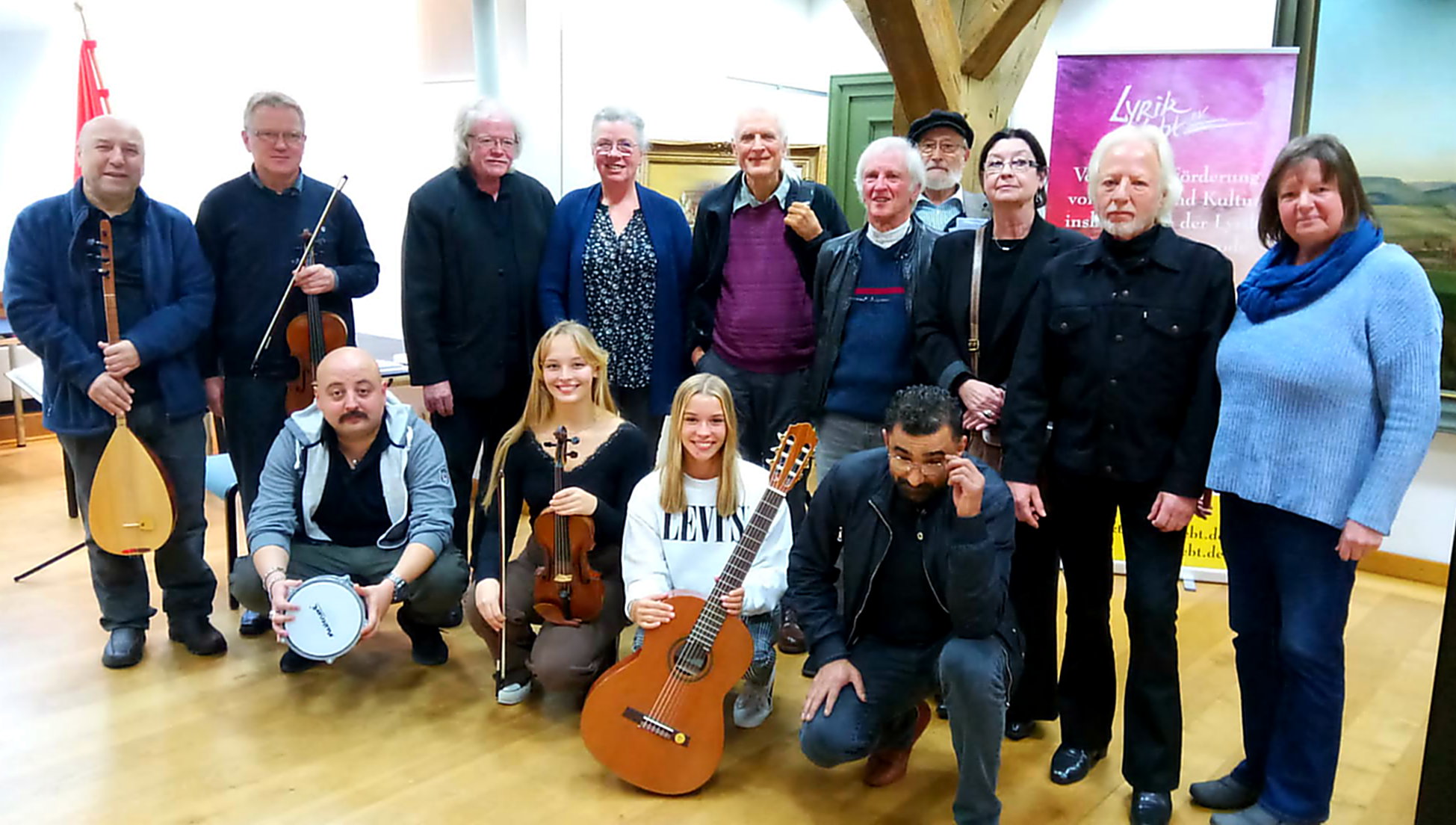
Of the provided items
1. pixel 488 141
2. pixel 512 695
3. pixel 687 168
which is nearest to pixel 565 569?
pixel 512 695

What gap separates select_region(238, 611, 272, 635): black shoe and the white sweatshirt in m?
1.33

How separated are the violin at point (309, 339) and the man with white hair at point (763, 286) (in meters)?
1.06

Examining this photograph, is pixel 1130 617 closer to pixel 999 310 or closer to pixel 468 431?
pixel 999 310

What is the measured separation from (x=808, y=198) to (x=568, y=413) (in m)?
0.87

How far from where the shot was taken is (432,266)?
2.89 metres

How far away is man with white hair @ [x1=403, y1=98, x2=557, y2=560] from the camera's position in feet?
9.46

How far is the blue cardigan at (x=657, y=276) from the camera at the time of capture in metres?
2.94

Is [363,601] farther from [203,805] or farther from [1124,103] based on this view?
[1124,103]

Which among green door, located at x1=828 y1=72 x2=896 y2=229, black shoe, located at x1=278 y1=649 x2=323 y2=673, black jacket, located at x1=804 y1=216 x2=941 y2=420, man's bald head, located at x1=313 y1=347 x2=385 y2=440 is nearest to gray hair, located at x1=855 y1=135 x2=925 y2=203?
black jacket, located at x1=804 y1=216 x2=941 y2=420

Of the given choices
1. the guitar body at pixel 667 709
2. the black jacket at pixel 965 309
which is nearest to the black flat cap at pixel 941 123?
the black jacket at pixel 965 309

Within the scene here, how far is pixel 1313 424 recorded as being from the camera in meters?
1.89

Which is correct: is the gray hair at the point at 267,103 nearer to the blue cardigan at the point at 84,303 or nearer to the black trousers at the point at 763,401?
the blue cardigan at the point at 84,303

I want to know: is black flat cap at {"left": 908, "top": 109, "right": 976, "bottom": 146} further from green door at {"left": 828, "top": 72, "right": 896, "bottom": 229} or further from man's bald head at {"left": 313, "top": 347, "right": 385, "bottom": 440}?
green door at {"left": 828, "top": 72, "right": 896, "bottom": 229}

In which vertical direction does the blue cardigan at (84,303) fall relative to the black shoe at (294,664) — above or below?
above
